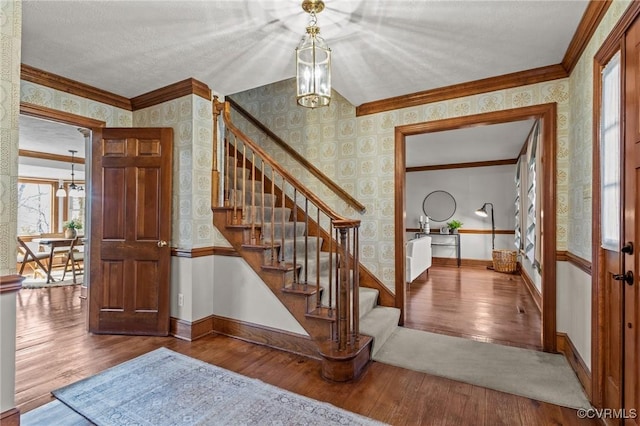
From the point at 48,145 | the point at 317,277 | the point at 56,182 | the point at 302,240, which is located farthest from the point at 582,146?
the point at 56,182

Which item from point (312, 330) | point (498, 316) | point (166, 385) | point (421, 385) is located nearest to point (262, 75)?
point (312, 330)

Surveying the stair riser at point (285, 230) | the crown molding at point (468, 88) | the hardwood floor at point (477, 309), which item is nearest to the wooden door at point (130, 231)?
the stair riser at point (285, 230)

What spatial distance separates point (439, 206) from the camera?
7.52 metres

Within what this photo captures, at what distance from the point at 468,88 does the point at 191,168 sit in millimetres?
2716

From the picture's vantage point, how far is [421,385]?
6.93ft

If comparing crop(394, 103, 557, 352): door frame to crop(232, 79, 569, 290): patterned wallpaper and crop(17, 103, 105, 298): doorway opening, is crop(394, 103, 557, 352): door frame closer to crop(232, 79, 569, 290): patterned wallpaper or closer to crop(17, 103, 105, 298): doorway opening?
crop(232, 79, 569, 290): patterned wallpaper

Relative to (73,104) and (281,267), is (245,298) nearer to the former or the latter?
(281,267)

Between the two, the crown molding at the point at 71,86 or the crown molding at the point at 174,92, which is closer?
the crown molding at the point at 71,86

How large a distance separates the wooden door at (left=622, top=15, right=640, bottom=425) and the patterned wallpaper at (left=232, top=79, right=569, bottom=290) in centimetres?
→ 118

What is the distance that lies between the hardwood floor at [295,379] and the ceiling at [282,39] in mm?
2408

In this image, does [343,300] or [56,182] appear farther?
[56,182]

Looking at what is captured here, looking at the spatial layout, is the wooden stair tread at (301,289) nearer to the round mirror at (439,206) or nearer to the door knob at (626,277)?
the door knob at (626,277)

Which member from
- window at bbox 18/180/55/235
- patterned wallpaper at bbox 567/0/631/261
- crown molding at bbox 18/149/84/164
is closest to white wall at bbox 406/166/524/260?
patterned wallpaper at bbox 567/0/631/261

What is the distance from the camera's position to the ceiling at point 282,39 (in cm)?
186
